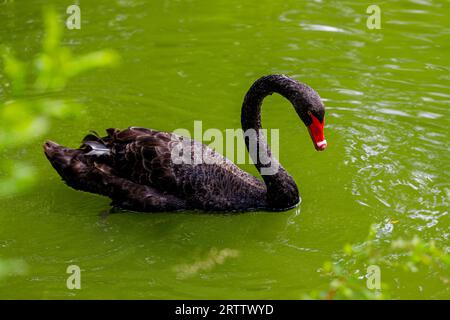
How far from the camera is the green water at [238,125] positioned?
4344 millimetres

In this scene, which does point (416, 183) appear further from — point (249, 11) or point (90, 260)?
point (249, 11)

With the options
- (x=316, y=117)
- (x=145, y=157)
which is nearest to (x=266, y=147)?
(x=316, y=117)

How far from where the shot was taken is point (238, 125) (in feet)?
20.8

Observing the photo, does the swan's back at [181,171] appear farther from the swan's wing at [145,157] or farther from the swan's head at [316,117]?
the swan's head at [316,117]

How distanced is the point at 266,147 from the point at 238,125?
3.86 ft

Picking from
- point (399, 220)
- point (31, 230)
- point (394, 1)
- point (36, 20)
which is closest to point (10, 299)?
point (31, 230)

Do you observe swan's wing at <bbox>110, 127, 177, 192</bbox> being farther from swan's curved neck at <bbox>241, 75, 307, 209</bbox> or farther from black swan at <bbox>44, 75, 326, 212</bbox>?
swan's curved neck at <bbox>241, 75, 307, 209</bbox>

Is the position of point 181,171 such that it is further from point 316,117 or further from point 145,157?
point 316,117

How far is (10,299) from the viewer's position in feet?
13.3

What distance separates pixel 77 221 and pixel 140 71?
276cm

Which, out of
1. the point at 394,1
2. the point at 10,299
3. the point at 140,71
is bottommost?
the point at 10,299

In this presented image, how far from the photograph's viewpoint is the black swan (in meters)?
5.03

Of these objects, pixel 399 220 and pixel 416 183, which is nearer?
pixel 399 220

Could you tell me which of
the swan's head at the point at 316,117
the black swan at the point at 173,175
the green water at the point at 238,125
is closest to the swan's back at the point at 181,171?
the black swan at the point at 173,175
